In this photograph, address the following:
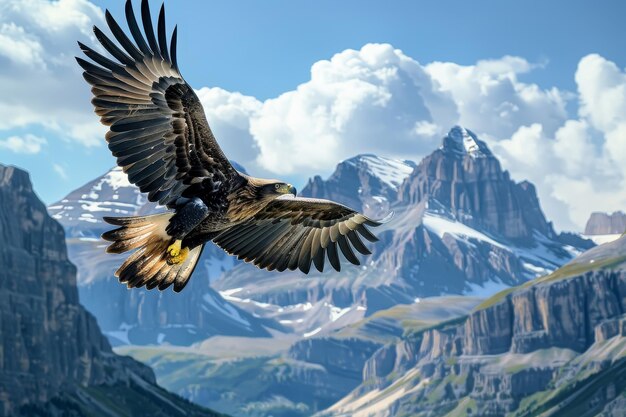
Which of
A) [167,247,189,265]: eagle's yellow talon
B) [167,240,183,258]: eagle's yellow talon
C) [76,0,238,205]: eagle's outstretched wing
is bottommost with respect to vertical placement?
[167,247,189,265]: eagle's yellow talon

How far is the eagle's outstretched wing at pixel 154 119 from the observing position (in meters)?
23.7

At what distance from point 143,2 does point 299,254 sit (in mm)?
8816

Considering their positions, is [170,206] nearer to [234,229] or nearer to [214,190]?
[214,190]

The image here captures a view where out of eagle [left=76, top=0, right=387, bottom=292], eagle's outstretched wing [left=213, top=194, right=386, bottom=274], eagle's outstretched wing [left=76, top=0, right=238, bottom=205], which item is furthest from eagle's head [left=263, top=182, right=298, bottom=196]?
eagle's outstretched wing [left=213, top=194, right=386, bottom=274]

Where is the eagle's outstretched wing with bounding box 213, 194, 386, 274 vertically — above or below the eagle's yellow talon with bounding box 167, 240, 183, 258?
above

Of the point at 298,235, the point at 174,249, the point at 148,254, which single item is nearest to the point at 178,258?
the point at 174,249

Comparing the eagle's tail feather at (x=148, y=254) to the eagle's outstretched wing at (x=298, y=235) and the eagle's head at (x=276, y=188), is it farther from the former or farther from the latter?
the eagle's outstretched wing at (x=298, y=235)

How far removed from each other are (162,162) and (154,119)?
3.33 ft

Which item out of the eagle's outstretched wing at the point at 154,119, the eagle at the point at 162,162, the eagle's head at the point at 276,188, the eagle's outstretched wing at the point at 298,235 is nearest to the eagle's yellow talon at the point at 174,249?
the eagle at the point at 162,162

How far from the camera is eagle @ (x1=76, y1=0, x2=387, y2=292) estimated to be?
2328 cm

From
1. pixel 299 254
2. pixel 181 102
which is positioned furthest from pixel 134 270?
pixel 299 254

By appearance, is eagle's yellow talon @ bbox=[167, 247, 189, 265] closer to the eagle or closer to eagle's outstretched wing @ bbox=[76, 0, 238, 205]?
the eagle

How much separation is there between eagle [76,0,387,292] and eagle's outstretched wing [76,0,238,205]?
22 millimetres

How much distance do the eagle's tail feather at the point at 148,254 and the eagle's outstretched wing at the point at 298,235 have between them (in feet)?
10.6
